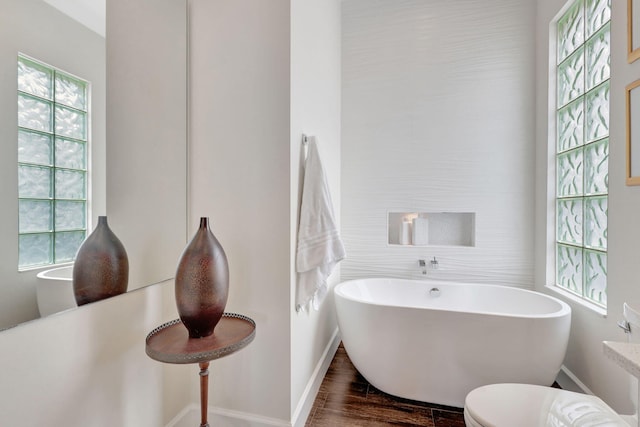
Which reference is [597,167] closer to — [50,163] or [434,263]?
[434,263]

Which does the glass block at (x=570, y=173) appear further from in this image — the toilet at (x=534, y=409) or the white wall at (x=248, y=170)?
the white wall at (x=248, y=170)

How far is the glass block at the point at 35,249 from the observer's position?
892 millimetres

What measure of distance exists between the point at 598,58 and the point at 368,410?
8.58 feet

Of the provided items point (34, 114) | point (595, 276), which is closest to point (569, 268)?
point (595, 276)

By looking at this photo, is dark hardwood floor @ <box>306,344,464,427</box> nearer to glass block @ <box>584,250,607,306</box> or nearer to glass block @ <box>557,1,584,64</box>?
glass block @ <box>584,250,607,306</box>

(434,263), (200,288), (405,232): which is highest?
(405,232)

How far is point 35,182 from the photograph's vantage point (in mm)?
910

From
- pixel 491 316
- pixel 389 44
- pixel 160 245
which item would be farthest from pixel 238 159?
pixel 389 44

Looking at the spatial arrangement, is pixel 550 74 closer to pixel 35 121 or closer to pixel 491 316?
pixel 491 316

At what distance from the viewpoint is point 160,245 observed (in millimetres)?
1442

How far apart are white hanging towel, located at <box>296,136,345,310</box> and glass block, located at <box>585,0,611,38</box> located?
6.32ft

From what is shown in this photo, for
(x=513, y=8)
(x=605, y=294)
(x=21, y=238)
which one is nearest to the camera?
(x=21, y=238)

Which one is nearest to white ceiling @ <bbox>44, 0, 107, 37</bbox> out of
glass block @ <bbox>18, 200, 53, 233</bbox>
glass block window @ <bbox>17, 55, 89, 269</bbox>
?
glass block window @ <bbox>17, 55, 89, 269</bbox>

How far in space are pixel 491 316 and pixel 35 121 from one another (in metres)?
2.20
